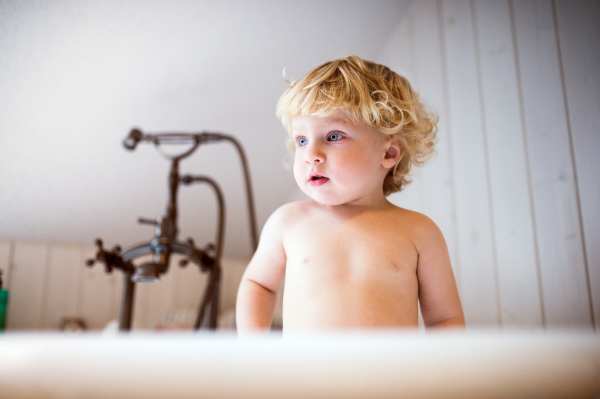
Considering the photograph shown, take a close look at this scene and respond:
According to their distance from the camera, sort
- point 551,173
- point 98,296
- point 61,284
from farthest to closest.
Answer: point 98,296
point 61,284
point 551,173

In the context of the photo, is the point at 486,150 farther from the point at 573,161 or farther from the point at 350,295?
the point at 350,295

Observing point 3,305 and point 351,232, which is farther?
point 3,305

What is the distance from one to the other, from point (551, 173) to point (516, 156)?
9 centimetres

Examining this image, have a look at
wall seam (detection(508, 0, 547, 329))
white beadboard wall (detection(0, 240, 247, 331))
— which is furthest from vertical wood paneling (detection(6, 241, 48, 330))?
wall seam (detection(508, 0, 547, 329))

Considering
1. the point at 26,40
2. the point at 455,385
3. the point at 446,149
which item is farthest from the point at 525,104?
the point at 26,40

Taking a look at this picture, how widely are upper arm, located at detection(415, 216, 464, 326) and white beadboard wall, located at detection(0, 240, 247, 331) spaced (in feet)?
2.54

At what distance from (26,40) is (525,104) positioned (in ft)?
3.23

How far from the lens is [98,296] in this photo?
167cm

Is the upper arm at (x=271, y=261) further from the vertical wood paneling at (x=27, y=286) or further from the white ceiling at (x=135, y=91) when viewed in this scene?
the vertical wood paneling at (x=27, y=286)

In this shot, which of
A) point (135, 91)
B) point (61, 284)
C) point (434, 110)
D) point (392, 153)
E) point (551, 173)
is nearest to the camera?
point (392, 153)

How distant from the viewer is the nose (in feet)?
1.92

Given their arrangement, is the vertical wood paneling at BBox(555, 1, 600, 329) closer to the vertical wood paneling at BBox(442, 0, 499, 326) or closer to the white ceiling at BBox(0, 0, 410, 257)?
the vertical wood paneling at BBox(442, 0, 499, 326)

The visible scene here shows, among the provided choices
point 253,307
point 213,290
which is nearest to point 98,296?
point 213,290

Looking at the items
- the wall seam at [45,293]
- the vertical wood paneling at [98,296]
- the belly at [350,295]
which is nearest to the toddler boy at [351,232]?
the belly at [350,295]
